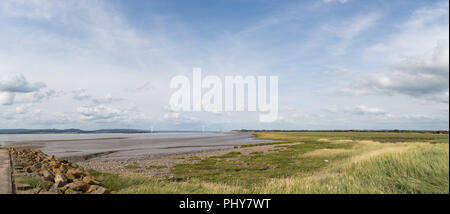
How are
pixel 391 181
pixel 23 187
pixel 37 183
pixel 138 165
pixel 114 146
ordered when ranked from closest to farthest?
pixel 23 187
pixel 37 183
pixel 391 181
pixel 138 165
pixel 114 146

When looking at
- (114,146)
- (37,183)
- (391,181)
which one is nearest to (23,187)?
(37,183)

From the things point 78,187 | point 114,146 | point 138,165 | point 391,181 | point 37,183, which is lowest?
point 114,146

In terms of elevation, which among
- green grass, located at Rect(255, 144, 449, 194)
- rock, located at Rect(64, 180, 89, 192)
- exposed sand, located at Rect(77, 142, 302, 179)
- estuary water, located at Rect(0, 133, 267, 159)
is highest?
rock, located at Rect(64, 180, 89, 192)

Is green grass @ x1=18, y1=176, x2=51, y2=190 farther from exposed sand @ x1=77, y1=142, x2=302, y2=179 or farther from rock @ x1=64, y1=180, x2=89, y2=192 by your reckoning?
exposed sand @ x1=77, y1=142, x2=302, y2=179

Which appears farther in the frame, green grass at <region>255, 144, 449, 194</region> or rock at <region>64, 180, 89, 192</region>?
green grass at <region>255, 144, 449, 194</region>

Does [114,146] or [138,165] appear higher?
[138,165]

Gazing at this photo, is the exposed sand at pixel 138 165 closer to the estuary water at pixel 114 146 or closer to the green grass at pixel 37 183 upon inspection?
the estuary water at pixel 114 146

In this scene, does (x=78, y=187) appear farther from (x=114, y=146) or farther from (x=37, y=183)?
(x=114, y=146)

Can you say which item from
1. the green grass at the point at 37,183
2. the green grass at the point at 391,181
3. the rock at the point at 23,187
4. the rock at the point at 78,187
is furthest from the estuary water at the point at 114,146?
the green grass at the point at 391,181

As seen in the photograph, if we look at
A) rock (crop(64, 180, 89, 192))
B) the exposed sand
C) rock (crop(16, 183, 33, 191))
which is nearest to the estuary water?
the exposed sand

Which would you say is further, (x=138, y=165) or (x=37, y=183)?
(x=138, y=165)
